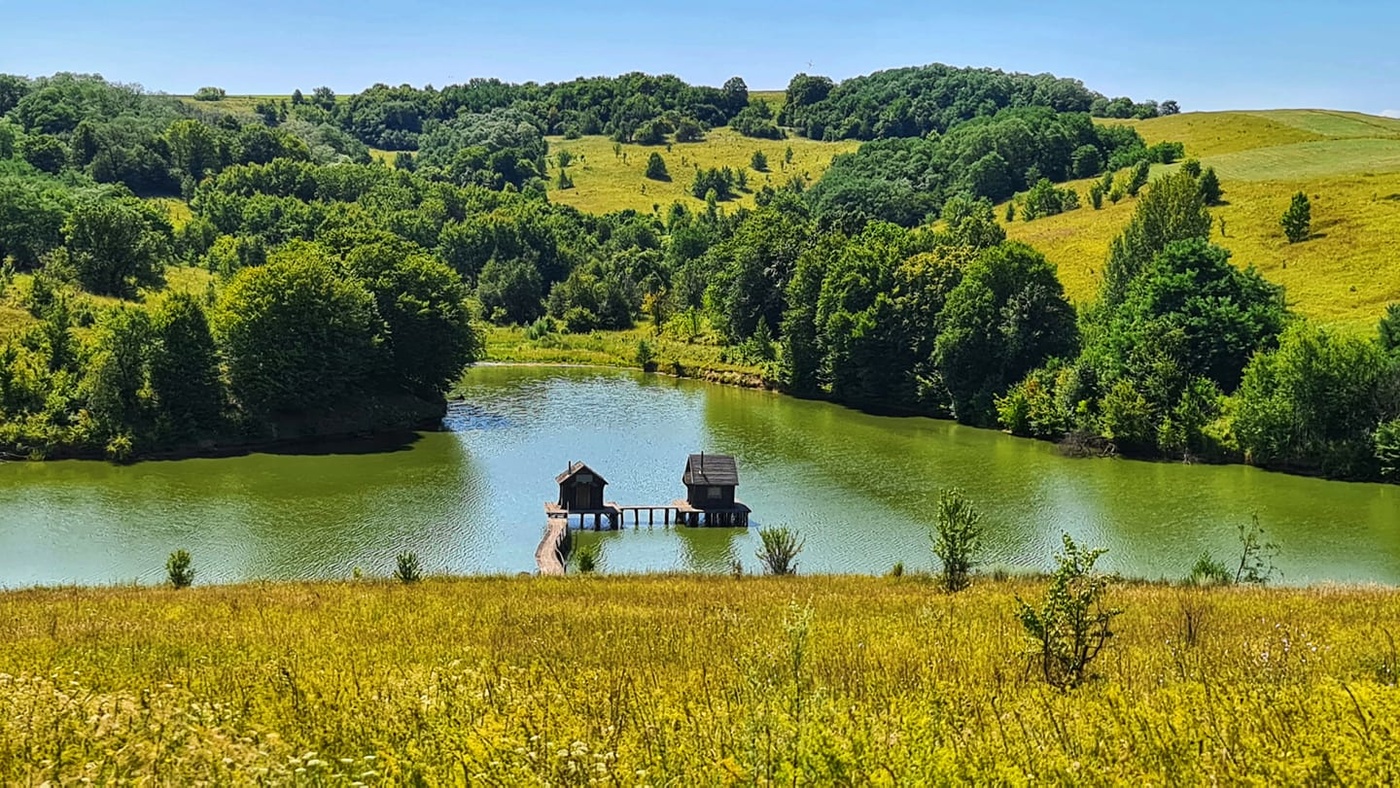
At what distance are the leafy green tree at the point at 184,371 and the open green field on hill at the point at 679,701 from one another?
3806 cm

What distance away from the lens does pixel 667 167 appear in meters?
177

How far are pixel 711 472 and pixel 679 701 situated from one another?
33.1 metres

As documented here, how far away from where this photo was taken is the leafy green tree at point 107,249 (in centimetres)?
6788

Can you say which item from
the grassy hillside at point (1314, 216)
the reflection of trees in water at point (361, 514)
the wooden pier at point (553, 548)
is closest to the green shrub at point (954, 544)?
the wooden pier at point (553, 548)

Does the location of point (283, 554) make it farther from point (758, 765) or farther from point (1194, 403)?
point (1194, 403)

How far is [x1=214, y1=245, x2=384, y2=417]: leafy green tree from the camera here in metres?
53.3

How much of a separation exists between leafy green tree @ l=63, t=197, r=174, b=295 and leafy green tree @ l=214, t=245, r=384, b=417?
18.2m

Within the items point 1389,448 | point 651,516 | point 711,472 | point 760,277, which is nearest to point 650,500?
point 651,516

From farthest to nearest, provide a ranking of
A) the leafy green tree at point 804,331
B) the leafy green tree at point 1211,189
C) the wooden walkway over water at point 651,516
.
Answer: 1. the leafy green tree at point 1211,189
2. the leafy green tree at point 804,331
3. the wooden walkway over water at point 651,516

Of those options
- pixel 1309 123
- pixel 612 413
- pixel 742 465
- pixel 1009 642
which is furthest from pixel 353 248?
pixel 1309 123

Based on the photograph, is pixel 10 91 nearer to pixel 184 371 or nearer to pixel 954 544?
pixel 184 371

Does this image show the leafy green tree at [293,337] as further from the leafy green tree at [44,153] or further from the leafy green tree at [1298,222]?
the leafy green tree at [44,153]

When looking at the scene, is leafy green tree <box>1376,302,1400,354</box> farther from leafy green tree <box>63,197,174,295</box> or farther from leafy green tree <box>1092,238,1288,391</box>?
leafy green tree <box>63,197,174,295</box>

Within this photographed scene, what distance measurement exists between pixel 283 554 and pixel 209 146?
372ft
